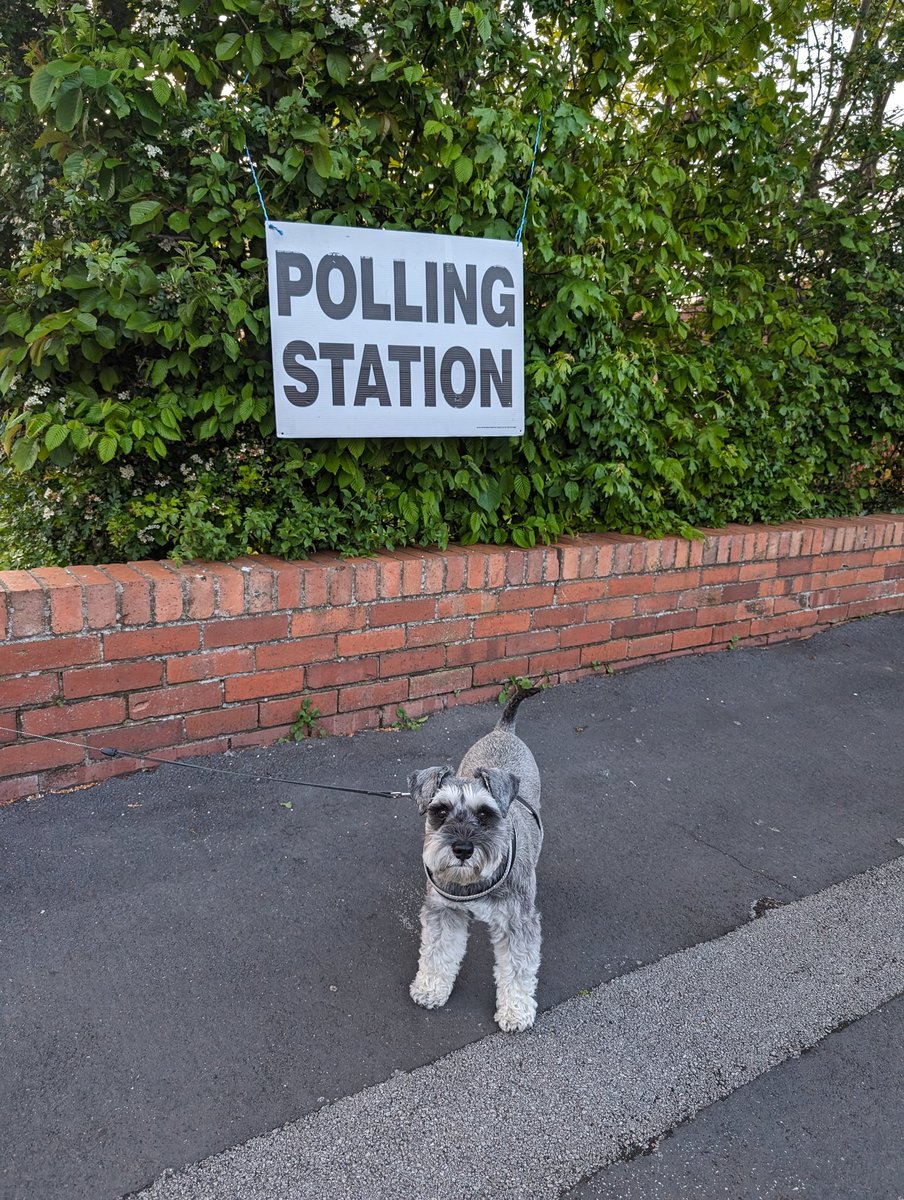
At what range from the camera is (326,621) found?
12.0ft

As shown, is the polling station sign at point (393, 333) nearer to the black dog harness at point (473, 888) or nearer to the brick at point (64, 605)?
the brick at point (64, 605)

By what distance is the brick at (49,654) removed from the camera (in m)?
2.99

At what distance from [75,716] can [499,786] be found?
6.05ft

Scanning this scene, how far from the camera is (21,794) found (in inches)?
123

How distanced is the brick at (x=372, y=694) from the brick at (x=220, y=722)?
448 mm

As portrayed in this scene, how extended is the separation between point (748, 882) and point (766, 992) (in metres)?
0.60

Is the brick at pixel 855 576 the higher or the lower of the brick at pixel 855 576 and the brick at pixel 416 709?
the higher

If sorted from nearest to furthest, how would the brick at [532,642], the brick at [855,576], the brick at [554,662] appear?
the brick at [532,642] → the brick at [554,662] → the brick at [855,576]

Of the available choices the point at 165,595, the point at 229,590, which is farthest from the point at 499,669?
the point at 165,595

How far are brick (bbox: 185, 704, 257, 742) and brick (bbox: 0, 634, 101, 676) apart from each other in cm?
52

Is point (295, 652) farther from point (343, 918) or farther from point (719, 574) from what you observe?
point (719, 574)

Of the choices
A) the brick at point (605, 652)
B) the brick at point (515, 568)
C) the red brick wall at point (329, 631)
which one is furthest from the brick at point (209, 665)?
the brick at point (605, 652)

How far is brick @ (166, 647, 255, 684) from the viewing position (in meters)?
3.35

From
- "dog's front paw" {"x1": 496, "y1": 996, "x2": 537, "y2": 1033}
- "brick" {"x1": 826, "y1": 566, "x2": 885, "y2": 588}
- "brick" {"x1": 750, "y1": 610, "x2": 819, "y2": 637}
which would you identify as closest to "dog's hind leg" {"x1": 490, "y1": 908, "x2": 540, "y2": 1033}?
"dog's front paw" {"x1": 496, "y1": 996, "x2": 537, "y2": 1033}
